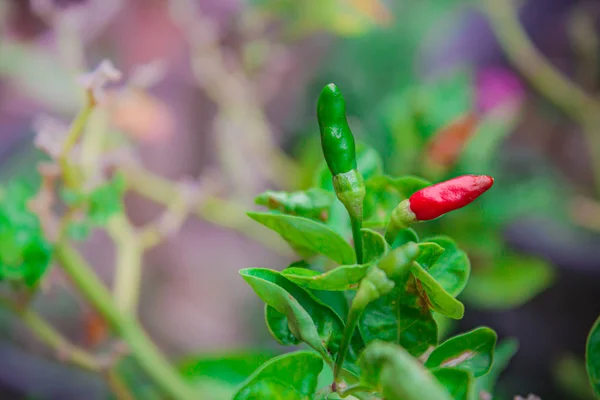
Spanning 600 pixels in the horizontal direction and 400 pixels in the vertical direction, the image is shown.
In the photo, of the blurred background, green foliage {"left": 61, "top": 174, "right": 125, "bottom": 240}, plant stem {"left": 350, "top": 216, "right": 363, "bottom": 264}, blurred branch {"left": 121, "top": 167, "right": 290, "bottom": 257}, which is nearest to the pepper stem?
plant stem {"left": 350, "top": 216, "right": 363, "bottom": 264}

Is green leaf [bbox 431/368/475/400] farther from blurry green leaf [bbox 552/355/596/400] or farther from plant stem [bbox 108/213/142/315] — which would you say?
blurry green leaf [bbox 552/355/596/400]

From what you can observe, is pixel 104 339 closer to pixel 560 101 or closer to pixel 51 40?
pixel 51 40

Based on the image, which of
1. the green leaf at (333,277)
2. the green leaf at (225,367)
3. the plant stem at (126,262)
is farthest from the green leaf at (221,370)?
the green leaf at (333,277)

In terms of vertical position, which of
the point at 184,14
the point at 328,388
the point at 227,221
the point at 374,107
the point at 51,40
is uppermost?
the point at 51,40

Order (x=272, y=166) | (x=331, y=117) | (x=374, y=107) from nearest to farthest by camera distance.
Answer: (x=331, y=117) < (x=272, y=166) < (x=374, y=107)

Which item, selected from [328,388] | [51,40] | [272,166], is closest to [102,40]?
[51,40]

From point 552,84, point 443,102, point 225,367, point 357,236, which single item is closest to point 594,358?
point 357,236

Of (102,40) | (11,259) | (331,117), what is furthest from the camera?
(102,40)
